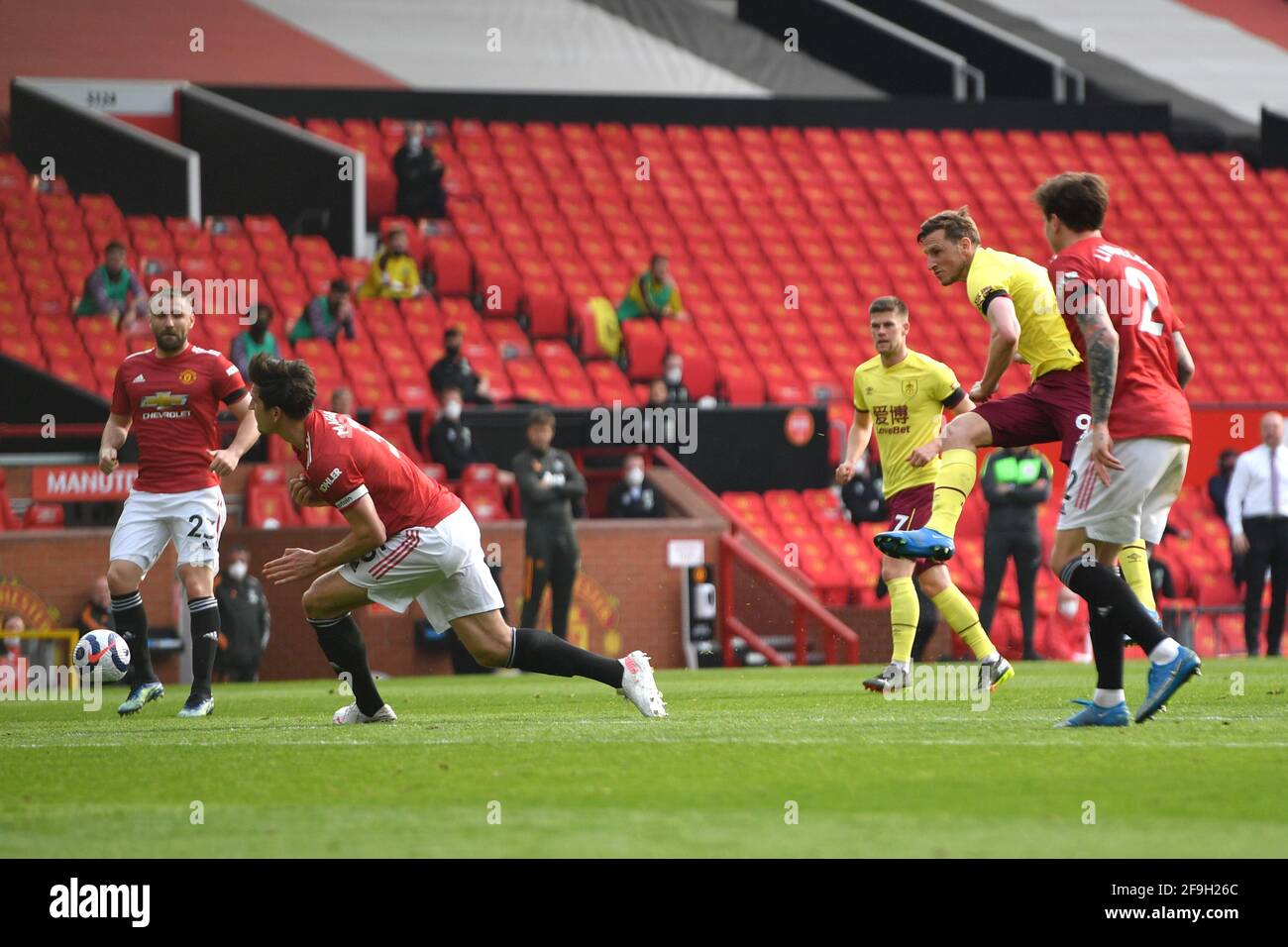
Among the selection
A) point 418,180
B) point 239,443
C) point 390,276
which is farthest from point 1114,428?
point 418,180

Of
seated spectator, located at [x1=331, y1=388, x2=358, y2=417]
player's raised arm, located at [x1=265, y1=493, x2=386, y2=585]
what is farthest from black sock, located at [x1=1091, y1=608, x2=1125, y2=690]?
seated spectator, located at [x1=331, y1=388, x2=358, y2=417]

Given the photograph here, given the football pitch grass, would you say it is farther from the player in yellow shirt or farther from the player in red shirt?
the player in yellow shirt

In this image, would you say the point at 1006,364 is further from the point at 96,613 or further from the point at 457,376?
the point at 457,376

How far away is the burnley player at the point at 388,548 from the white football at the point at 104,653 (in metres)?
2.07

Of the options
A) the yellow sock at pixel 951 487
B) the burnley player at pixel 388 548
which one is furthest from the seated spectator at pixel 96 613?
the yellow sock at pixel 951 487

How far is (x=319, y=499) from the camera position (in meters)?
7.19

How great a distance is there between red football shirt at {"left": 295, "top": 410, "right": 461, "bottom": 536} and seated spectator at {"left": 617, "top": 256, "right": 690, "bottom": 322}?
45.4 feet

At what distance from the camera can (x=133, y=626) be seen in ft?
29.7

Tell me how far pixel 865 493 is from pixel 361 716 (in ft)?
32.0

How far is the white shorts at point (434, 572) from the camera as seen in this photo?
7348 millimetres

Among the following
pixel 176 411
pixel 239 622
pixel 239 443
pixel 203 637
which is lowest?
pixel 239 622

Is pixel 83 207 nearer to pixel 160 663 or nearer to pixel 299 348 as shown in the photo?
pixel 299 348

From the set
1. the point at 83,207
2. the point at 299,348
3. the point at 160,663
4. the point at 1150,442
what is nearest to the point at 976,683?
the point at 1150,442

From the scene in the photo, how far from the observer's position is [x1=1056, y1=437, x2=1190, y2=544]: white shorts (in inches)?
259
